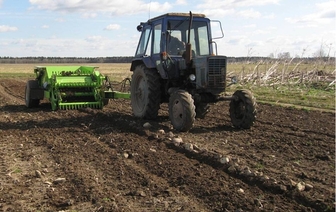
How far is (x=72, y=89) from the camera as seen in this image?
1188 cm

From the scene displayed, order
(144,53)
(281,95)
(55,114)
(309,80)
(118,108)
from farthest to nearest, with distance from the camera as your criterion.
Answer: (309,80), (281,95), (118,108), (55,114), (144,53)

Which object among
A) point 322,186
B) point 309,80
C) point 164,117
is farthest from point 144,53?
point 309,80

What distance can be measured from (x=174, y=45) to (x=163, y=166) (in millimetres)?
4167

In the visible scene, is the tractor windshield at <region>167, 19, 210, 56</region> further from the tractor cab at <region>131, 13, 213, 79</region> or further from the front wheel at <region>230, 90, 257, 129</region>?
the front wheel at <region>230, 90, 257, 129</region>

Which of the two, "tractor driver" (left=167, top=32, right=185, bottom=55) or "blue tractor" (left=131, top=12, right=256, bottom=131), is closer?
"blue tractor" (left=131, top=12, right=256, bottom=131)

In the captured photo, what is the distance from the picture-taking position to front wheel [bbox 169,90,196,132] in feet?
26.7

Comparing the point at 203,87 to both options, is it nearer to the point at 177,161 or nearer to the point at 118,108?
the point at 177,161

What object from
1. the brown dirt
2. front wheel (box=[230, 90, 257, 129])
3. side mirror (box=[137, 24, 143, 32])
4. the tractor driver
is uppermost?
side mirror (box=[137, 24, 143, 32])

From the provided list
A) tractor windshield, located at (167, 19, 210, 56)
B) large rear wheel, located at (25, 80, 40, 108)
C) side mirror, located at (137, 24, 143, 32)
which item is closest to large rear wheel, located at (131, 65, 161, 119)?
tractor windshield, located at (167, 19, 210, 56)

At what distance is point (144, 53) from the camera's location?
406 inches

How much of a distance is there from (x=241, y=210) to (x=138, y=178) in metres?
1.65

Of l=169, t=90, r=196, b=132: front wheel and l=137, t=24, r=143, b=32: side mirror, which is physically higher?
l=137, t=24, r=143, b=32: side mirror

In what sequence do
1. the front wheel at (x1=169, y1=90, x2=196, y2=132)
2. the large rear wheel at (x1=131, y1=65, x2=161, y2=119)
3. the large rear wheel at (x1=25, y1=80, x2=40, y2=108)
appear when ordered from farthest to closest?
the large rear wheel at (x1=25, y1=80, x2=40, y2=108) < the large rear wheel at (x1=131, y1=65, x2=161, y2=119) < the front wheel at (x1=169, y1=90, x2=196, y2=132)

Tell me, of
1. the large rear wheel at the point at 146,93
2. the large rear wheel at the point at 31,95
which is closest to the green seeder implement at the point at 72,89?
the large rear wheel at the point at 31,95
